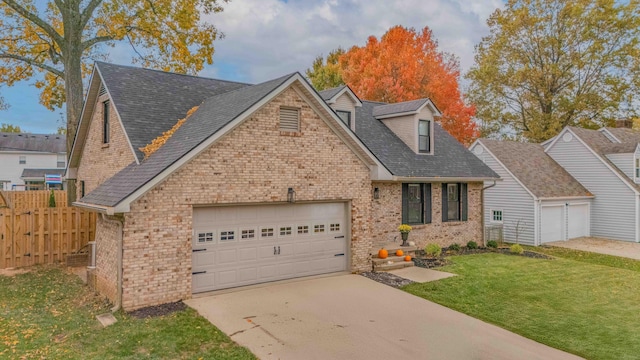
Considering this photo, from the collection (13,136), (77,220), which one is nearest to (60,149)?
(13,136)

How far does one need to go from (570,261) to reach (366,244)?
843 centimetres

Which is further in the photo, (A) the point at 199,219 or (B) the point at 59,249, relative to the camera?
(B) the point at 59,249

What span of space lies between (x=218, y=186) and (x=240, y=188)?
57 cm

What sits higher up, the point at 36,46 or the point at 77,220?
the point at 36,46

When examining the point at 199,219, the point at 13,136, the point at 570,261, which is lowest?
the point at 570,261

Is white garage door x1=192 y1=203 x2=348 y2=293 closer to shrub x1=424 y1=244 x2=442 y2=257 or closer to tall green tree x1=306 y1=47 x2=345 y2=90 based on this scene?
shrub x1=424 y1=244 x2=442 y2=257

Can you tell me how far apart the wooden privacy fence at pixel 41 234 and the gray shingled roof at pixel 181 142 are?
3.85 metres

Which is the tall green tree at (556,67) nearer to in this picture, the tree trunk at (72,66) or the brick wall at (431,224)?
the brick wall at (431,224)

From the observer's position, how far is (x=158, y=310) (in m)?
8.58

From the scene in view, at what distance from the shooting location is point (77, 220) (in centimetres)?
1380

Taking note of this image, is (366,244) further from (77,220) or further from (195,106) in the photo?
(77,220)

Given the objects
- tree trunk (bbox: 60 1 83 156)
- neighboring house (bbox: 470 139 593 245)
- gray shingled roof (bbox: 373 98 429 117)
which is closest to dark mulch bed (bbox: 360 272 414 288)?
gray shingled roof (bbox: 373 98 429 117)

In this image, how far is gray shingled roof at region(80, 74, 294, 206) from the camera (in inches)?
356

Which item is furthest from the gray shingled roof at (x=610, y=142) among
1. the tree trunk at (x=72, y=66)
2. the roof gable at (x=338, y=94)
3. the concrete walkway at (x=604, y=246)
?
the tree trunk at (x=72, y=66)
